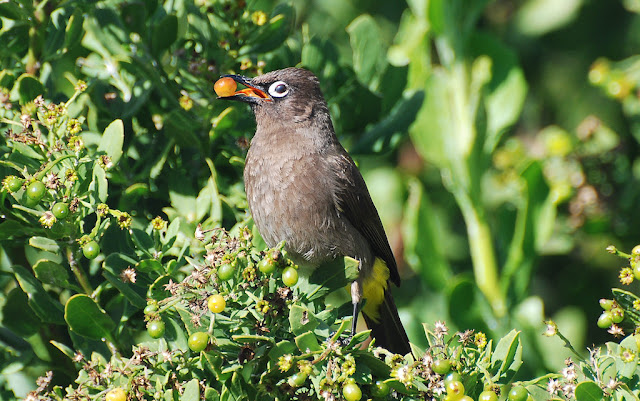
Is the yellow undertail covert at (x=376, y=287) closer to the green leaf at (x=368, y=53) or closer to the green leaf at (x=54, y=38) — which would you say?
the green leaf at (x=368, y=53)

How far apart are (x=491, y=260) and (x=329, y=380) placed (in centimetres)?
208

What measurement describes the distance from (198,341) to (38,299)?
0.89 m

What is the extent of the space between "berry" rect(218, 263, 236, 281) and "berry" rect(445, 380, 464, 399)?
76 centimetres

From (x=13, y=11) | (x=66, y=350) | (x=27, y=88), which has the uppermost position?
(x=13, y=11)

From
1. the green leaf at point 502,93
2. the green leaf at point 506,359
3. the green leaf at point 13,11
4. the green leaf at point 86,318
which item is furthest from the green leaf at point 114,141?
the green leaf at point 502,93

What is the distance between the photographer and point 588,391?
2.44m

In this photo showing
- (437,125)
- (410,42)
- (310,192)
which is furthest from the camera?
(410,42)

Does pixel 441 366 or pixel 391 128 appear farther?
pixel 391 128

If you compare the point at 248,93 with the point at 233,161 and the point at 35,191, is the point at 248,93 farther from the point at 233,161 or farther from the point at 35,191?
the point at 35,191

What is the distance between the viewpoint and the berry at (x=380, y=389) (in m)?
2.63

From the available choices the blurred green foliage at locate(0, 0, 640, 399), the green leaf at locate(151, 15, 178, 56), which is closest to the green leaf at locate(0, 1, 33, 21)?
the blurred green foliage at locate(0, 0, 640, 399)

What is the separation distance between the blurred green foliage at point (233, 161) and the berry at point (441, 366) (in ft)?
3.13

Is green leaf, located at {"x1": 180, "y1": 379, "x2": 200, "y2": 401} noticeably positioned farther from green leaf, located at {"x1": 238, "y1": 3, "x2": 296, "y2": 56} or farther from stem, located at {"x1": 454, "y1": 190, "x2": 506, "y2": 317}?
stem, located at {"x1": 454, "y1": 190, "x2": 506, "y2": 317}

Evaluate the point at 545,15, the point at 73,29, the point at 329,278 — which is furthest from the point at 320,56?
the point at 545,15
